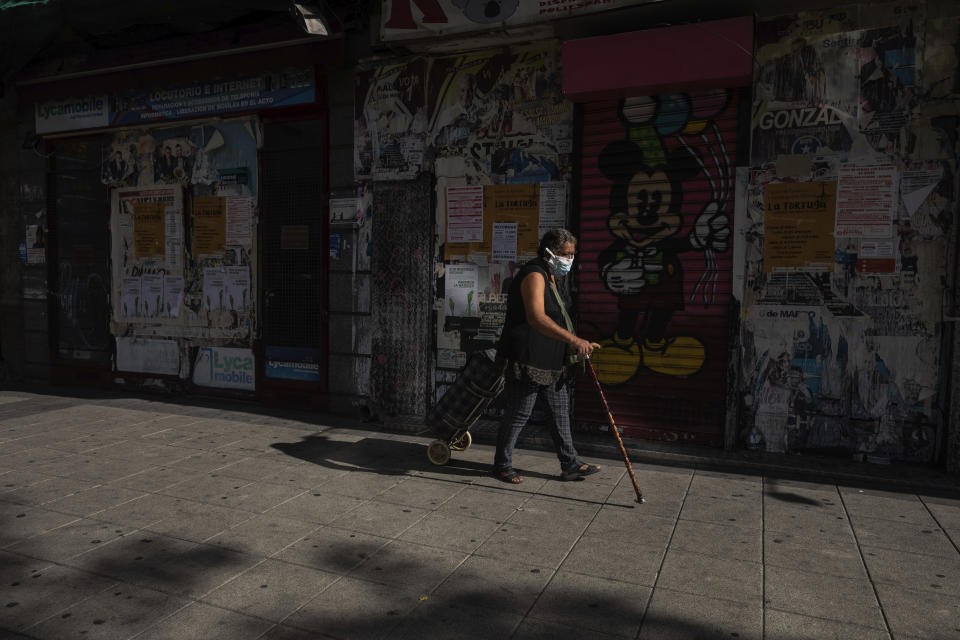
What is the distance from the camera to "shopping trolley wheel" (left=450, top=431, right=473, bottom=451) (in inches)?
215

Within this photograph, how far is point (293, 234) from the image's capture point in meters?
7.65

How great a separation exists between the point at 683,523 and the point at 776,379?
2.13 m

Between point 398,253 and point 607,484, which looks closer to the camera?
point 607,484

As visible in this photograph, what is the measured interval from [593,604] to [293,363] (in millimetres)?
5426

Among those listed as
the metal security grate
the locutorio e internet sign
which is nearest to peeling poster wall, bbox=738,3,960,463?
the metal security grate

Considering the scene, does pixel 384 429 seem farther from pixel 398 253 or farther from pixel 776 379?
pixel 776 379

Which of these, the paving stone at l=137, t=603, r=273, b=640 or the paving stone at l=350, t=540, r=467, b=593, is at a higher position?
the paving stone at l=137, t=603, r=273, b=640

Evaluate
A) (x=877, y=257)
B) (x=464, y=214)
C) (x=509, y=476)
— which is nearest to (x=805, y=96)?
(x=877, y=257)

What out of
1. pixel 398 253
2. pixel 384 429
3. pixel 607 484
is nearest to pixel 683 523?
pixel 607 484

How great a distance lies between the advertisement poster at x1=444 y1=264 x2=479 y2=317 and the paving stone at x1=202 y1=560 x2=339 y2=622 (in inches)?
146

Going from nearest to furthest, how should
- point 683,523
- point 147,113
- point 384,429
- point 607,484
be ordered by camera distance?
point 683,523
point 607,484
point 384,429
point 147,113

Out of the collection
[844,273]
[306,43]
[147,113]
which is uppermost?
[306,43]

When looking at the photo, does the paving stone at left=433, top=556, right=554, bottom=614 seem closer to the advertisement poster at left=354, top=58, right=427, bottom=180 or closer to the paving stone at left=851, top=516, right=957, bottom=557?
the paving stone at left=851, top=516, right=957, bottom=557

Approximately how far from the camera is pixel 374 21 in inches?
273
